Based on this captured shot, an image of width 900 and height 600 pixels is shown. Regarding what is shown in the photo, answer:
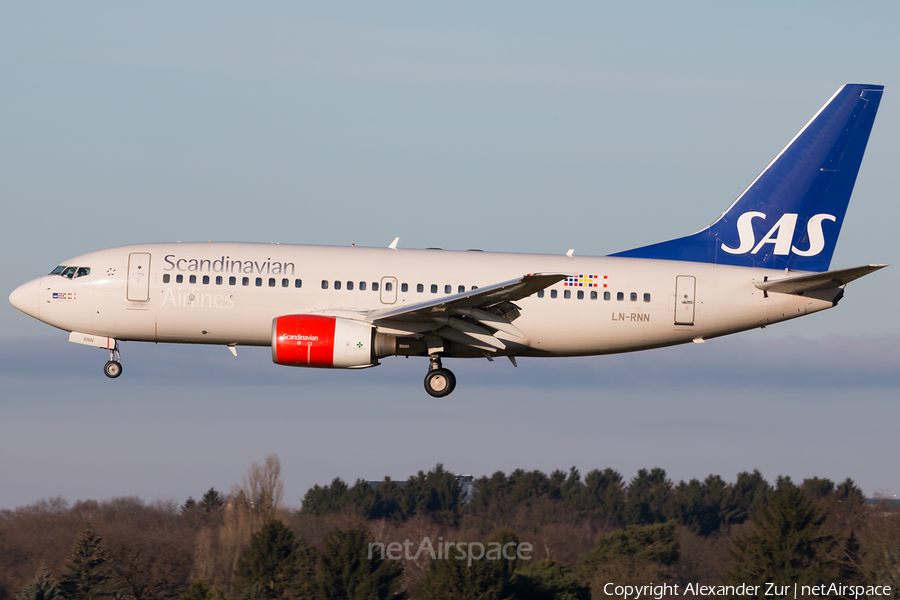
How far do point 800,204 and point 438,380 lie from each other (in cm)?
1362

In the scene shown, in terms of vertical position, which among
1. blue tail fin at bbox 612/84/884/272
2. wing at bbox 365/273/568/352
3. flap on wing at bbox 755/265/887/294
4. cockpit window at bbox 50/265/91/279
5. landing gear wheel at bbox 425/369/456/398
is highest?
blue tail fin at bbox 612/84/884/272

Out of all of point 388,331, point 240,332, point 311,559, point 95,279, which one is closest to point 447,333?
point 388,331

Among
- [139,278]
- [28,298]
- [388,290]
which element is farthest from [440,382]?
[28,298]

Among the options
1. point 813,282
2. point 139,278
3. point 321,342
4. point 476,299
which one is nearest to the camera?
point 476,299

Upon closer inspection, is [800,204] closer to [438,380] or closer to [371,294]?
[438,380]

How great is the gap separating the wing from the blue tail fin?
5811mm

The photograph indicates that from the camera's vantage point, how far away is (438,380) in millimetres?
32562

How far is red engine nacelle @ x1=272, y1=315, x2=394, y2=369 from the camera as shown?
99.7 ft

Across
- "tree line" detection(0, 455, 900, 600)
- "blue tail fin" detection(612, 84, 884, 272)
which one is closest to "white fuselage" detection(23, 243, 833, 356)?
"blue tail fin" detection(612, 84, 884, 272)

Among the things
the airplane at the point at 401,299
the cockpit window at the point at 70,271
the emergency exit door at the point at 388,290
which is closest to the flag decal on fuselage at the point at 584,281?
the airplane at the point at 401,299

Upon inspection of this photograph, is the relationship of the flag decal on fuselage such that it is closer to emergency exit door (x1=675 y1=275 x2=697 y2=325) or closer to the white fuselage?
the white fuselage

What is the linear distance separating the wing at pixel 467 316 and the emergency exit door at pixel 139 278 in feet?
23.0

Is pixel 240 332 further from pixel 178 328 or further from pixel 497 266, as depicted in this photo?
pixel 497 266

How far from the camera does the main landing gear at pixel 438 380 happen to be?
32.6 meters
